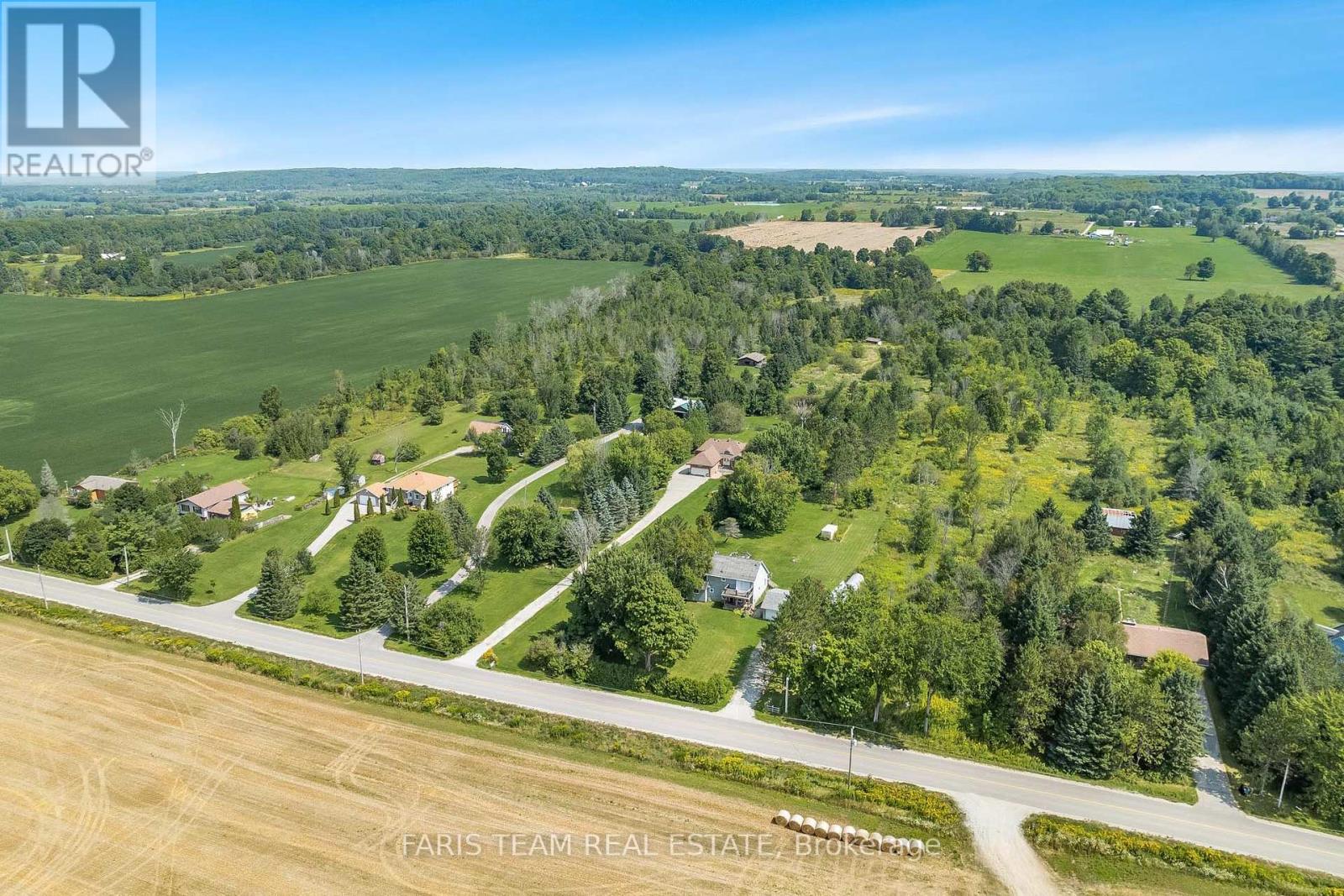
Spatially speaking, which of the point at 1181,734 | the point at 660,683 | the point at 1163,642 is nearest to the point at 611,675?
the point at 660,683

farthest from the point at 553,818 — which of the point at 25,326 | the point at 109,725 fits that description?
the point at 25,326

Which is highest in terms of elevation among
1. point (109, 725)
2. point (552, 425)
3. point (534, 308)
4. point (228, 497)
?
point (534, 308)

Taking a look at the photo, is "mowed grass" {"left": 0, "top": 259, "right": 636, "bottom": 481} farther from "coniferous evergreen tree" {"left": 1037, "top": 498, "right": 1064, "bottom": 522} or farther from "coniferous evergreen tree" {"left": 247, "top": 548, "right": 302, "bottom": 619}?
"coniferous evergreen tree" {"left": 1037, "top": 498, "right": 1064, "bottom": 522}

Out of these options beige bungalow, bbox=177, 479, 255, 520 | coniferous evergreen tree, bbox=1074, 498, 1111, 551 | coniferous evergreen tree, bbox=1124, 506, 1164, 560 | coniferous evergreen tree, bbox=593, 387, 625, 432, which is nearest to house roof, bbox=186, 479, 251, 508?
beige bungalow, bbox=177, 479, 255, 520

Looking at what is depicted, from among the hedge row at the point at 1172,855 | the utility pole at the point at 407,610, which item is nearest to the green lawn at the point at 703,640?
the utility pole at the point at 407,610

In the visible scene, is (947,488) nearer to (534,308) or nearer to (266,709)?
(266,709)

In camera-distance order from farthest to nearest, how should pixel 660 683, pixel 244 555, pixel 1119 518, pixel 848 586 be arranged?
pixel 1119 518 → pixel 244 555 → pixel 848 586 → pixel 660 683

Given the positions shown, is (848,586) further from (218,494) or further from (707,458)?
(218,494)
